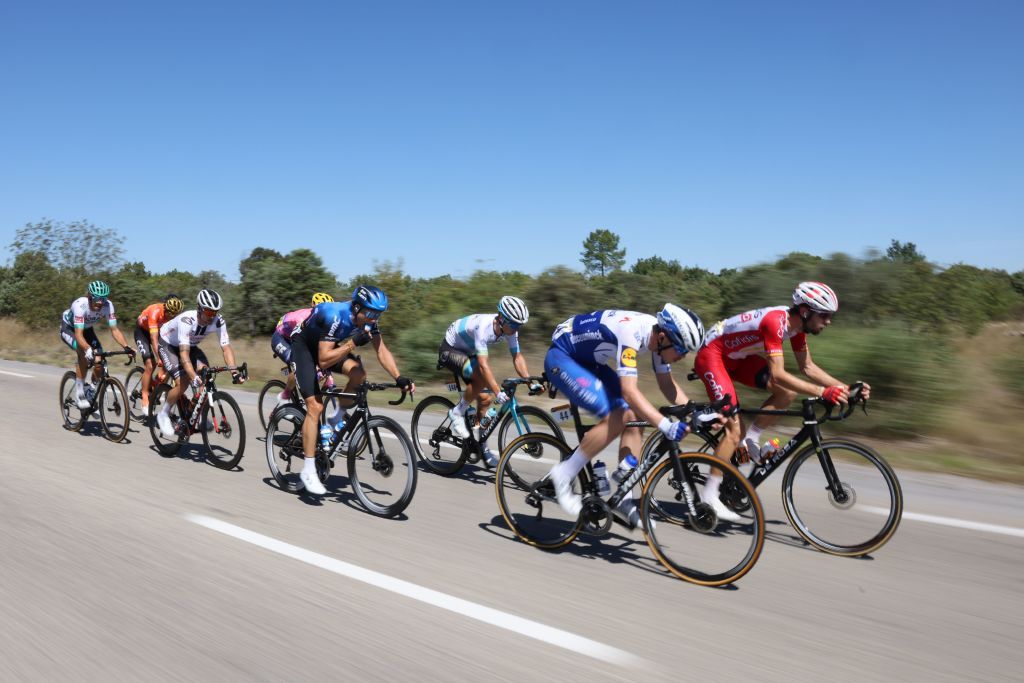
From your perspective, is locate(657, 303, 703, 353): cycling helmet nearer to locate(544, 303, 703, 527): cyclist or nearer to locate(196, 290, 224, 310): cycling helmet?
locate(544, 303, 703, 527): cyclist

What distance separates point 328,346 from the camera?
20.8 feet

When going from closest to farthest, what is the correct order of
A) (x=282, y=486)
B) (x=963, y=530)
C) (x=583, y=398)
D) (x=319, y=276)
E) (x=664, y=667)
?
(x=664, y=667) → (x=583, y=398) → (x=963, y=530) → (x=282, y=486) → (x=319, y=276)

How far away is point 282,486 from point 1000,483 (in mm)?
6994

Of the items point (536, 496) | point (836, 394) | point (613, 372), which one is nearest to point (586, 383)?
point (613, 372)

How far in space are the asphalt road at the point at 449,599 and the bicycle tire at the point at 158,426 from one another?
5.83 ft

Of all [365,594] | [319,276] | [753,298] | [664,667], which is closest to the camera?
[664,667]

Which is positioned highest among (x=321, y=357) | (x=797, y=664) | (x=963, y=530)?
(x=321, y=357)

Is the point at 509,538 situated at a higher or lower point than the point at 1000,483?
lower

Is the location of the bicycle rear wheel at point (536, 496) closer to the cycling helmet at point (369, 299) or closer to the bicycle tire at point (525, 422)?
the bicycle tire at point (525, 422)

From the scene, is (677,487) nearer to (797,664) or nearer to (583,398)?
(583,398)

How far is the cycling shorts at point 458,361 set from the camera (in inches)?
302

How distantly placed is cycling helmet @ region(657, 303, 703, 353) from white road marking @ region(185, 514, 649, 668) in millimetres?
1948

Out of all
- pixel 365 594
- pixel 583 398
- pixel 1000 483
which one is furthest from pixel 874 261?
pixel 365 594

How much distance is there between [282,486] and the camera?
6.93 metres
